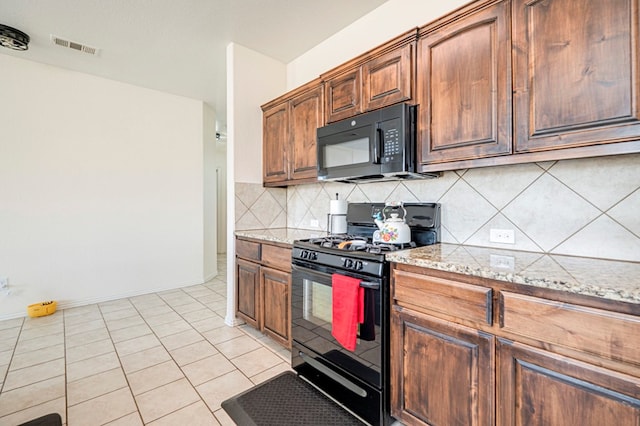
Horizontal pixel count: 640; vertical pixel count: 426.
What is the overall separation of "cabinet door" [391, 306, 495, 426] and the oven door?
3.8 inches

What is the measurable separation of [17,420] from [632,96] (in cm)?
332

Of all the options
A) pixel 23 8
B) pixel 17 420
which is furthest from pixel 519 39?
pixel 23 8

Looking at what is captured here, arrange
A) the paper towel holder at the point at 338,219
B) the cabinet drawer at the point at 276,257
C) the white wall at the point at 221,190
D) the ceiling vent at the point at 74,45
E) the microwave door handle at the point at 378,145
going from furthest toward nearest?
1. the white wall at the point at 221,190
2. the ceiling vent at the point at 74,45
3. the paper towel holder at the point at 338,219
4. the cabinet drawer at the point at 276,257
5. the microwave door handle at the point at 378,145

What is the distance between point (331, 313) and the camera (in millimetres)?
1746

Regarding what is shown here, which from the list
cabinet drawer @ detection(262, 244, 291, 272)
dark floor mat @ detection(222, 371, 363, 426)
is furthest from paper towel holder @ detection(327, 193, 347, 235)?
dark floor mat @ detection(222, 371, 363, 426)

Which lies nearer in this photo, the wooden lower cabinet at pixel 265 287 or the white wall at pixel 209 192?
the wooden lower cabinet at pixel 265 287

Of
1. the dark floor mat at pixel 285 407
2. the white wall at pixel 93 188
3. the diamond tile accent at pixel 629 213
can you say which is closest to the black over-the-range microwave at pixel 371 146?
the diamond tile accent at pixel 629 213

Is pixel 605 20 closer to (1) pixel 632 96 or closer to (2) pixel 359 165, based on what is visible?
(1) pixel 632 96

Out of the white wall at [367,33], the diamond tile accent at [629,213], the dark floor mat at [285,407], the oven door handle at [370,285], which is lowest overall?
the dark floor mat at [285,407]

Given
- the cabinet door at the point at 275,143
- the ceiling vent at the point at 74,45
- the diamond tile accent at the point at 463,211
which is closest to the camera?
the diamond tile accent at the point at 463,211

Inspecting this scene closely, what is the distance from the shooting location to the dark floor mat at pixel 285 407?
1.57 m

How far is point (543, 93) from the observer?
1301mm

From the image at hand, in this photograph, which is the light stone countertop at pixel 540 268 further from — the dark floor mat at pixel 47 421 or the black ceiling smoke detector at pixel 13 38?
the black ceiling smoke detector at pixel 13 38

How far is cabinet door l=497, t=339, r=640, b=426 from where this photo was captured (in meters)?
0.88
